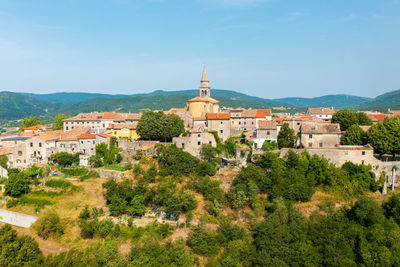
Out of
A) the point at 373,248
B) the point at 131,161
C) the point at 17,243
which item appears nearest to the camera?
the point at 373,248

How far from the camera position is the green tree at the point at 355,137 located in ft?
137

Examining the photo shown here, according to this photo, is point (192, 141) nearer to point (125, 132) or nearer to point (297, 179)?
point (125, 132)

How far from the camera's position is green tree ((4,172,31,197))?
40469mm

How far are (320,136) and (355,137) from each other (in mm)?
5128

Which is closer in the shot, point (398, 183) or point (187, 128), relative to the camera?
point (398, 183)

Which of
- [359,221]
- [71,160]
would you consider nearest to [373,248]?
[359,221]

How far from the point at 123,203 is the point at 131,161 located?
10776mm

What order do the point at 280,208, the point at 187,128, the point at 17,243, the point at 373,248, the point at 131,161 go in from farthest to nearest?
the point at 187,128, the point at 131,161, the point at 280,208, the point at 17,243, the point at 373,248

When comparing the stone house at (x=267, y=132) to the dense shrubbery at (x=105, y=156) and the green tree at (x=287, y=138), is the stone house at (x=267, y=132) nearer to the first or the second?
the green tree at (x=287, y=138)

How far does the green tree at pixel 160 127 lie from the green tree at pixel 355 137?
2707cm

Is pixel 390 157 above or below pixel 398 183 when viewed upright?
above

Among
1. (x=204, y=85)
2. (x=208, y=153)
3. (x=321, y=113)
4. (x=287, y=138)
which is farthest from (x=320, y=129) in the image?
(x=321, y=113)

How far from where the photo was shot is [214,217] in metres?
36.4

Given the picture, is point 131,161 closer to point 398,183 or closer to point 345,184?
point 345,184
